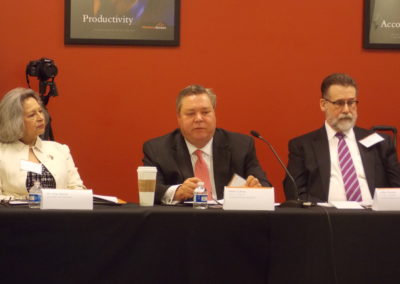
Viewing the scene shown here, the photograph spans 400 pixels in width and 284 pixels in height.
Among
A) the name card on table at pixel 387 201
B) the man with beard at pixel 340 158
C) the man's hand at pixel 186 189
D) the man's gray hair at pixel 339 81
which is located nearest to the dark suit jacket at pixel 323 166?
the man with beard at pixel 340 158

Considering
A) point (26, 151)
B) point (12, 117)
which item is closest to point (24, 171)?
point (26, 151)

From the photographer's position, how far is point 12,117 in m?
3.45

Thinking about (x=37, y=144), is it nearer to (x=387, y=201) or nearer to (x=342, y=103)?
(x=342, y=103)

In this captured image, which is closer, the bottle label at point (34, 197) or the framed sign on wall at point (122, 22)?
the bottle label at point (34, 197)

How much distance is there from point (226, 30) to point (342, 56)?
85 cm

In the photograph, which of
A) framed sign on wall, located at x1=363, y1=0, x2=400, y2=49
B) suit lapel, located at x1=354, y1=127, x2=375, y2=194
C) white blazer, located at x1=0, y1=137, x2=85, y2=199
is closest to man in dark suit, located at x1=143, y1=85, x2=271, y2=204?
white blazer, located at x1=0, y1=137, x2=85, y2=199

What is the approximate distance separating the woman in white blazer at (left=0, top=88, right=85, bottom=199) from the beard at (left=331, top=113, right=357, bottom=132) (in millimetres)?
1586

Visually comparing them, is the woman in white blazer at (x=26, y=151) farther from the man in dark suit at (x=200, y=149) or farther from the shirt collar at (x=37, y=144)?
the man in dark suit at (x=200, y=149)

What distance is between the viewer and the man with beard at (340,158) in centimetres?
355

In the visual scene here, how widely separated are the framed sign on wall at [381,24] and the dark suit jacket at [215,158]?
1434mm

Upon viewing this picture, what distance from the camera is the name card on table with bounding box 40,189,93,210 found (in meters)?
2.31

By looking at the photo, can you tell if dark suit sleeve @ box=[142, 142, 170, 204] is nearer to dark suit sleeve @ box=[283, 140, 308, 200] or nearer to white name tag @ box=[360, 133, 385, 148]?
dark suit sleeve @ box=[283, 140, 308, 200]
